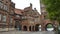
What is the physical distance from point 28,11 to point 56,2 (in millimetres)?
38053

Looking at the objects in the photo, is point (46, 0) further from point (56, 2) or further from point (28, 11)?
point (28, 11)

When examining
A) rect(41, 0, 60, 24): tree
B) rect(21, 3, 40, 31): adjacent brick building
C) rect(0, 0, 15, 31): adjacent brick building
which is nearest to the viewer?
rect(41, 0, 60, 24): tree

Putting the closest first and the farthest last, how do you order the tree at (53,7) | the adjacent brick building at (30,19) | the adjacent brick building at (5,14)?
the tree at (53,7) → the adjacent brick building at (5,14) → the adjacent brick building at (30,19)

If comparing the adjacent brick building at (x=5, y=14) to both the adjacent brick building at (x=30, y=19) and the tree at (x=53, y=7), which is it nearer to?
the adjacent brick building at (x=30, y=19)

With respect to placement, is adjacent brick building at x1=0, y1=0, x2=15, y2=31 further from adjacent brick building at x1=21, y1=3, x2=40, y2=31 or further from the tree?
the tree

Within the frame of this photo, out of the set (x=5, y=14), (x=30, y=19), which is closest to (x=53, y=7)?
(x=5, y=14)

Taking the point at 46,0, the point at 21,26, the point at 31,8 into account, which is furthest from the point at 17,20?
the point at 46,0

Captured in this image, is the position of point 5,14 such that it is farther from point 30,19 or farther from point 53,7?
point 53,7

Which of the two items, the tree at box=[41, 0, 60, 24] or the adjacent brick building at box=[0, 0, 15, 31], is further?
the adjacent brick building at box=[0, 0, 15, 31]

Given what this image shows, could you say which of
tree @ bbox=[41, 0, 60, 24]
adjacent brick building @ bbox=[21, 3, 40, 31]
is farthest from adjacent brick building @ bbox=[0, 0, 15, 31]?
tree @ bbox=[41, 0, 60, 24]

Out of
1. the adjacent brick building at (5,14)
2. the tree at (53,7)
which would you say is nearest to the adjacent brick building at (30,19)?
the adjacent brick building at (5,14)

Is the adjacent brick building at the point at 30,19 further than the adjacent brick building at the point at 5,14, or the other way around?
the adjacent brick building at the point at 30,19

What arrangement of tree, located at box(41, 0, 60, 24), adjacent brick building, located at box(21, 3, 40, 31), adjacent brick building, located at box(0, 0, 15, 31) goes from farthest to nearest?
adjacent brick building, located at box(21, 3, 40, 31) < adjacent brick building, located at box(0, 0, 15, 31) < tree, located at box(41, 0, 60, 24)

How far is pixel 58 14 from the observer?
1953cm
